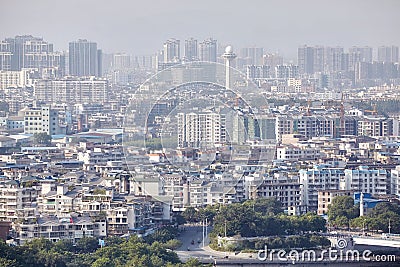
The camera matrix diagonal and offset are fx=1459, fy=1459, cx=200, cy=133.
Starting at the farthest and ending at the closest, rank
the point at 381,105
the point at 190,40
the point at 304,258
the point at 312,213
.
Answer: the point at 190,40 < the point at 381,105 < the point at 312,213 < the point at 304,258

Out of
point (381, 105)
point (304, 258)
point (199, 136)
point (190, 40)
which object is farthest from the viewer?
point (190, 40)

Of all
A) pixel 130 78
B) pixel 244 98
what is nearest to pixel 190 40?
pixel 130 78

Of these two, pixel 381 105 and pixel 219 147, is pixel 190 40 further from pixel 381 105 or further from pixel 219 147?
pixel 219 147

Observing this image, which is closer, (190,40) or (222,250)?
(222,250)

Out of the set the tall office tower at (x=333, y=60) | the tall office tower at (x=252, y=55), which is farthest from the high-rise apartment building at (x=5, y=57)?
the tall office tower at (x=333, y=60)

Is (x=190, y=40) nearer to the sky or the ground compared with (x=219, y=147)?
nearer to the sky

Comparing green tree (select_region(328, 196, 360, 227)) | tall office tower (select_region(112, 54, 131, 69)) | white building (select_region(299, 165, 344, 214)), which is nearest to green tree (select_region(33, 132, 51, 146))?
white building (select_region(299, 165, 344, 214))

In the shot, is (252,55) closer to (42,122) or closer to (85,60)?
(85,60)
